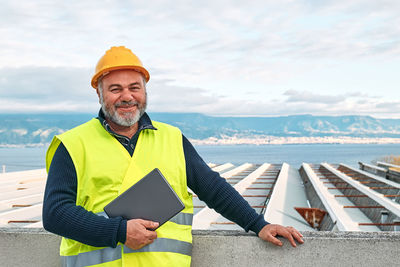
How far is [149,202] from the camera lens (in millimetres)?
3357

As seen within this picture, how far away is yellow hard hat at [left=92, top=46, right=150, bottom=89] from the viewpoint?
3.60m

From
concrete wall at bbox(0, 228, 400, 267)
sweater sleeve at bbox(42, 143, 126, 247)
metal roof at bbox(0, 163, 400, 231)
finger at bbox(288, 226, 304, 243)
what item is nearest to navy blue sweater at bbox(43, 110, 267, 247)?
sweater sleeve at bbox(42, 143, 126, 247)

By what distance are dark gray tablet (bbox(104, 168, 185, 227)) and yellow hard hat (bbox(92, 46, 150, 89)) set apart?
0.92 meters

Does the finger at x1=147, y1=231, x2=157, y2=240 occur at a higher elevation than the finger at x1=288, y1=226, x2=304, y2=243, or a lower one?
higher

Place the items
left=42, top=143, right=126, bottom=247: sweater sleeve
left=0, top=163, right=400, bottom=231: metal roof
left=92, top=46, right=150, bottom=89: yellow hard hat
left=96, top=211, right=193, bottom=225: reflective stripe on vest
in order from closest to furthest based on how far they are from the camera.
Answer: left=42, top=143, right=126, bottom=247: sweater sleeve
left=92, top=46, right=150, bottom=89: yellow hard hat
left=96, top=211, right=193, bottom=225: reflective stripe on vest
left=0, top=163, right=400, bottom=231: metal roof

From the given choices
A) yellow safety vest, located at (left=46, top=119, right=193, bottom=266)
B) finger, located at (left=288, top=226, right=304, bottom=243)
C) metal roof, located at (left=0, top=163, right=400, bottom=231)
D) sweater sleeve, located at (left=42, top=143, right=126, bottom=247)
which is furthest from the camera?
metal roof, located at (left=0, top=163, right=400, bottom=231)

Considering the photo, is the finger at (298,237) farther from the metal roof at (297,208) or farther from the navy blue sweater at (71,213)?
the metal roof at (297,208)

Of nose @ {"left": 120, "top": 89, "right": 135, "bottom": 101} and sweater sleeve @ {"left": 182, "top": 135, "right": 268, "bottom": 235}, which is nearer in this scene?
nose @ {"left": 120, "top": 89, "right": 135, "bottom": 101}

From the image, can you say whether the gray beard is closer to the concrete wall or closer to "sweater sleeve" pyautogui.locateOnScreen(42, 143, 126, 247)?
"sweater sleeve" pyautogui.locateOnScreen(42, 143, 126, 247)

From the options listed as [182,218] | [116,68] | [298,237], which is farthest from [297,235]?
[116,68]

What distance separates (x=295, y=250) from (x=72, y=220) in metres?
2.02

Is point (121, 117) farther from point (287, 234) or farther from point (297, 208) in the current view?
point (297, 208)

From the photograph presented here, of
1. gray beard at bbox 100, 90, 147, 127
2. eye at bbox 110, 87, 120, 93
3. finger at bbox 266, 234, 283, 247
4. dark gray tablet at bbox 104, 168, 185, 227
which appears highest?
eye at bbox 110, 87, 120, 93

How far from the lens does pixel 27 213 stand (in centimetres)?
2056
